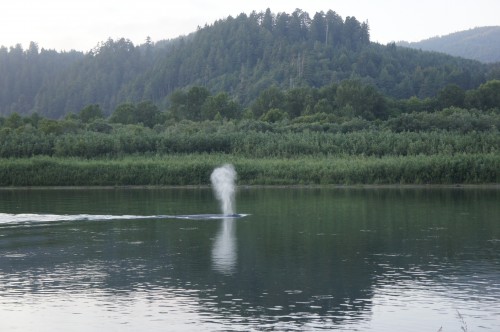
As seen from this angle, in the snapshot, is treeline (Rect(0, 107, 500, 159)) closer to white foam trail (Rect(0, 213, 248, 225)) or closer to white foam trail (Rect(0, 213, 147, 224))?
white foam trail (Rect(0, 213, 248, 225))

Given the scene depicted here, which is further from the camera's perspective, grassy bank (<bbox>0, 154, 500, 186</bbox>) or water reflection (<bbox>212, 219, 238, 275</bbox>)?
grassy bank (<bbox>0, 154, 500, 186</bbox>)

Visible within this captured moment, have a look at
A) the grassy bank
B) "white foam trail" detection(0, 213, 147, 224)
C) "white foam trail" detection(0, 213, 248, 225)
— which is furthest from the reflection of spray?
"white foam trail" detection(0, 213, 147, 224)

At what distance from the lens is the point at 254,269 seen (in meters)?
26.3

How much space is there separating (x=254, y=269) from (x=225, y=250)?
4.49 m

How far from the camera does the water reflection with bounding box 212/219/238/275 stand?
2675 centimetres

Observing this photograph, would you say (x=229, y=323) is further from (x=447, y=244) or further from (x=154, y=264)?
(x=447, y=244)

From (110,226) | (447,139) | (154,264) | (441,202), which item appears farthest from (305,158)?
(154,264)

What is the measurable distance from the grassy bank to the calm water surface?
827 inches

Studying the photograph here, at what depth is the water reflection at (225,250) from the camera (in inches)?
1053

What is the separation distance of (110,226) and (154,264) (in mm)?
12108

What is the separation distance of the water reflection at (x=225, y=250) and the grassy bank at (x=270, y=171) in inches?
1219

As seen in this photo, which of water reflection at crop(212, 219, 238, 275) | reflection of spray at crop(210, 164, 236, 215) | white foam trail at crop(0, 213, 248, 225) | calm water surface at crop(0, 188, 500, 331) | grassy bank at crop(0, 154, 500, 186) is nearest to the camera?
calm water surface at crop(0, 188, 500, 331)

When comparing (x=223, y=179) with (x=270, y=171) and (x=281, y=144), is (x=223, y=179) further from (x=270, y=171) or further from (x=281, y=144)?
(x=281, y=144)

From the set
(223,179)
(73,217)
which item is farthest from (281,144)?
(73,217)
